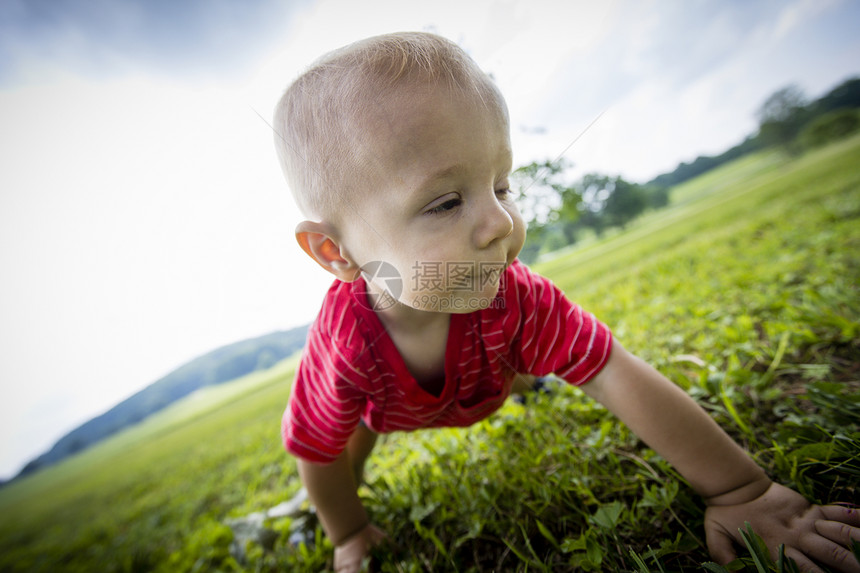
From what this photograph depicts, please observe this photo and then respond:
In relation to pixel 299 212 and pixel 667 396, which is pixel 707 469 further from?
pixel 299 212

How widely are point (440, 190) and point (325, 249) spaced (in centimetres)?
52

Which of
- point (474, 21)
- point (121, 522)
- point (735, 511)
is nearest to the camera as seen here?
point (735, 511)

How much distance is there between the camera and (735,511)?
2.95 ft

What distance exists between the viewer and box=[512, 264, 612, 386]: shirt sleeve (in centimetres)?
118

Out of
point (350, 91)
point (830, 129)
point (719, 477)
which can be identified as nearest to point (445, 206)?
point (350, 91)

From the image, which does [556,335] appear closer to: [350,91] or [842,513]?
[842,513]

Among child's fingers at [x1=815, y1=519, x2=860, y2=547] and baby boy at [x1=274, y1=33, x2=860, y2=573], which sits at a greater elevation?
baby boy at [x1=274, y1=33, x2=860, y2=573]

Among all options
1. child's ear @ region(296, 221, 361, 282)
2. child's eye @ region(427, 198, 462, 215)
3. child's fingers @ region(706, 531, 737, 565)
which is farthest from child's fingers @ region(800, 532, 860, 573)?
child's ear @ region(296, 221, 361, 282)

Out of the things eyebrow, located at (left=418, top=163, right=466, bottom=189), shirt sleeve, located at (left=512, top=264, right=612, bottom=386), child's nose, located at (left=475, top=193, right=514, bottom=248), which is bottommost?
shirt sleeve, located at (left=512, top=264, right=612, bottom=386)

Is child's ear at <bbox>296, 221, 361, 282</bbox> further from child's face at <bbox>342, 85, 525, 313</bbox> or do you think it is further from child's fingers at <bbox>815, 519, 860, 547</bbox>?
child's fingers at <bbox>815, 519, 860, 547</bbox>

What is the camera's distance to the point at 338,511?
1.43 meters

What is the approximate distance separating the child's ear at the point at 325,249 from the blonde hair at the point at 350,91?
0.06 meters

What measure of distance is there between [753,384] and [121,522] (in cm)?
566

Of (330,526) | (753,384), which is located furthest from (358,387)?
(753,384)
